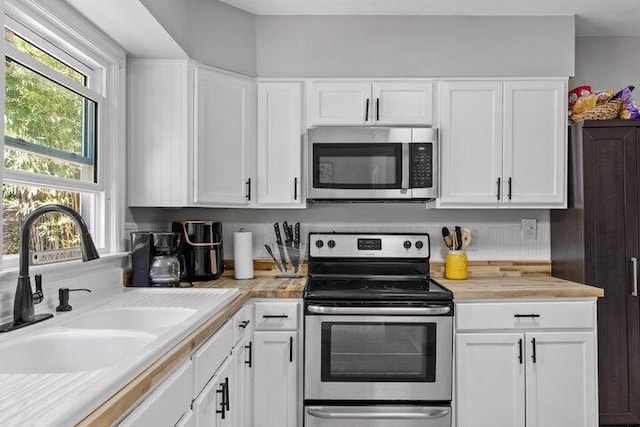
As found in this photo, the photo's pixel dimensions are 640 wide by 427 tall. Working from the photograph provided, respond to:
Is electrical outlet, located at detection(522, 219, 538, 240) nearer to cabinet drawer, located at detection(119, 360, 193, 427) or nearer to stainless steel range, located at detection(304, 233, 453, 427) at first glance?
stainless steel range, located at detection(304, 233, 453, 427)

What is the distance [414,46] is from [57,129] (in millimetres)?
1925

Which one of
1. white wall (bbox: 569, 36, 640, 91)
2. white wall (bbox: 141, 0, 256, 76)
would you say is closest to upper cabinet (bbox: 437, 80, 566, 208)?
white wall (bbox: 569, 36, 640, 91)

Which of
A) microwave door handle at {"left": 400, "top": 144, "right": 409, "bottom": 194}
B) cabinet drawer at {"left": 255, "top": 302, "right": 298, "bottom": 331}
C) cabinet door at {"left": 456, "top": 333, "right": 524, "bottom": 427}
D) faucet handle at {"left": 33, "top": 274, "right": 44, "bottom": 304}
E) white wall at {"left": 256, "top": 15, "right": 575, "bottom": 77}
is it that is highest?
white wall at {"left": 256, "top": 15, "right": 575, "bottom": 77}

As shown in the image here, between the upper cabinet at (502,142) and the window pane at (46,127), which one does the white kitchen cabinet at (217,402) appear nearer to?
the window pane at (46,127)

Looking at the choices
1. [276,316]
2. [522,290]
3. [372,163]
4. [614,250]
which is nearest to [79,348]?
[276,316]

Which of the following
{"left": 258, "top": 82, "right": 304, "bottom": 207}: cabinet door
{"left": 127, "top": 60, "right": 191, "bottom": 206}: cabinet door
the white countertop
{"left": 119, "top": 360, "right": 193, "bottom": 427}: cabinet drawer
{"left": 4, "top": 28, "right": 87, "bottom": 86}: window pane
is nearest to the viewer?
the white countertop

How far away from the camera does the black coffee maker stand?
8.45 ft

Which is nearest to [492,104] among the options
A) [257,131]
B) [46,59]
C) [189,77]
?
[257,131]

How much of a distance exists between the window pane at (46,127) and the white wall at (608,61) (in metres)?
2.94

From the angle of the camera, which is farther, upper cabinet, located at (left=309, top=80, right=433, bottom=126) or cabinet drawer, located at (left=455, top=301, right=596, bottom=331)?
upper cabinet, located at (left=309, top=80, right=433, bottom=126)

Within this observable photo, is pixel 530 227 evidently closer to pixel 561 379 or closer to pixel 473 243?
pixel 473 243

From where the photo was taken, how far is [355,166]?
2627 millimetres

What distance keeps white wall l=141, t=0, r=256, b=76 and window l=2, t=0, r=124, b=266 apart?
0.36m

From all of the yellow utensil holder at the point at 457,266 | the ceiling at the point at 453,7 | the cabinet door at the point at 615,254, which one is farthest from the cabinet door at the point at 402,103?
the cabinet door at the point at 615,254
